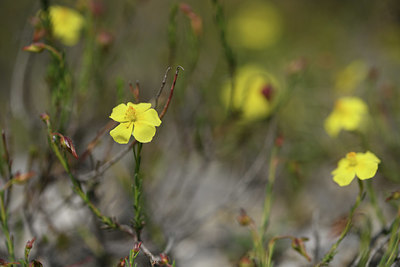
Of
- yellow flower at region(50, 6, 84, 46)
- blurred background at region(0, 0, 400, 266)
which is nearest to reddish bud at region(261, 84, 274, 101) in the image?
blurred background at region(0, 0, 400, 266)

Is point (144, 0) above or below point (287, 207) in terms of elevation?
above

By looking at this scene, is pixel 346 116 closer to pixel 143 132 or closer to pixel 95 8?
pixel 143 132

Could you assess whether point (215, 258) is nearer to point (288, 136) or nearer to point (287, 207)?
point (287, 207)

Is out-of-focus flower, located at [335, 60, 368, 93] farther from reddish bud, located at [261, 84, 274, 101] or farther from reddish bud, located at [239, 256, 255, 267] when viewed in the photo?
reddish bud, located at [239, 256, 255, 267]

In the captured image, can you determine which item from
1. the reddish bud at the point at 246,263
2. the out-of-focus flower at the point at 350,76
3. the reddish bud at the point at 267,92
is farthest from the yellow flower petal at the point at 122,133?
the out-of-focus flower at the point at 350,76

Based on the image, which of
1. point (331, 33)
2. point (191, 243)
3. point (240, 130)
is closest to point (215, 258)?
point (191, 243)

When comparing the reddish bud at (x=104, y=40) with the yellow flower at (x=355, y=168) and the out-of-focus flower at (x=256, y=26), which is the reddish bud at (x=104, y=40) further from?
the out-of-focus flower at (x=256, y=26)

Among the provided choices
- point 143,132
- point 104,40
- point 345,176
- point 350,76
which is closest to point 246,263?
point 345,176
